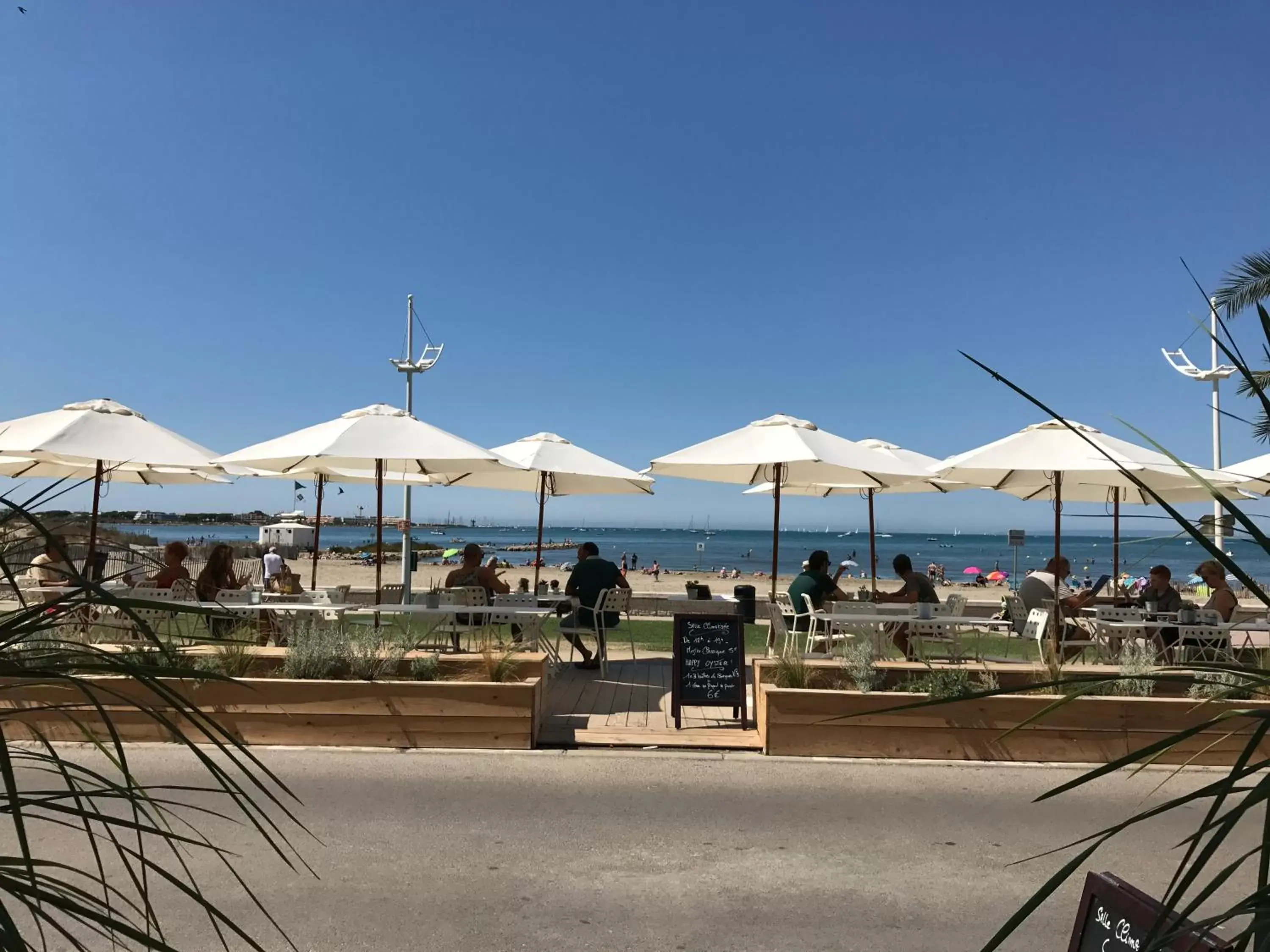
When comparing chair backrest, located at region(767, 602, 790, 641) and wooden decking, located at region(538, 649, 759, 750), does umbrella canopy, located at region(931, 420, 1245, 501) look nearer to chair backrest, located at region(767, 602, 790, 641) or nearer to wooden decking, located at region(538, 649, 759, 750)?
chair backrest, located at region(767, 602, 790, 641)

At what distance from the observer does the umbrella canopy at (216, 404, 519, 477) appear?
9016mm

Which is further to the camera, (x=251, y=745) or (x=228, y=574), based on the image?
(x=228, y=574)

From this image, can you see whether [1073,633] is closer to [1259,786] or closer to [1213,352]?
[1259,786]

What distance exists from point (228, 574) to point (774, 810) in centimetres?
700

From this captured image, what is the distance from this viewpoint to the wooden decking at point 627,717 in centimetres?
711

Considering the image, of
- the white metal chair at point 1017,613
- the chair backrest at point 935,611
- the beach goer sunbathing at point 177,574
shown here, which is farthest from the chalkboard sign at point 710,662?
the beach goer sunbathing at point 177,574

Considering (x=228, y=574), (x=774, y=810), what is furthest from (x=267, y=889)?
(x=228, y=574)

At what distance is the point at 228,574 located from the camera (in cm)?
1020

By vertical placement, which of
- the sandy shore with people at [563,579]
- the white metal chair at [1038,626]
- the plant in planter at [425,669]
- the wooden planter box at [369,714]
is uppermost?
the white metal chair at [1038,626]

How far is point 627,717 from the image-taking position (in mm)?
7926

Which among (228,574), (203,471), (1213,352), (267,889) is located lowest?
(267,889)

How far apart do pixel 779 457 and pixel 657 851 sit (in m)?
5.05

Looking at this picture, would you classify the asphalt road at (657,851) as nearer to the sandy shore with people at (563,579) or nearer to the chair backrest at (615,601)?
the chair backrest at (615,601)

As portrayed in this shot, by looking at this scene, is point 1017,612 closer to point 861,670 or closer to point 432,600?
point 861,670
